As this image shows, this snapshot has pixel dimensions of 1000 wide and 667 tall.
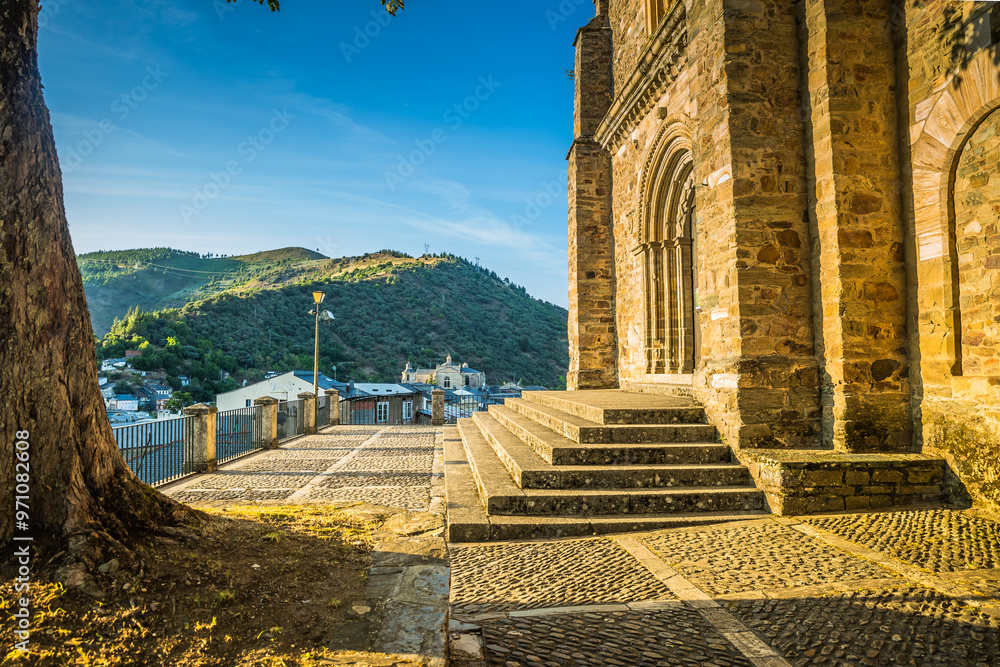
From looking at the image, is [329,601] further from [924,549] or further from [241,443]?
[241,443]

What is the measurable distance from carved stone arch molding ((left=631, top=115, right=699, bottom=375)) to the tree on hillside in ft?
26.9

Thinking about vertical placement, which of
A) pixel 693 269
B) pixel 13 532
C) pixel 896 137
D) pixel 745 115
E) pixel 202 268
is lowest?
pixel 13 532

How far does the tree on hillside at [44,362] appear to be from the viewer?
80.5 inches

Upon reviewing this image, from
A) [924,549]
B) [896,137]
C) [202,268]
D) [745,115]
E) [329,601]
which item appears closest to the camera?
[329,601]

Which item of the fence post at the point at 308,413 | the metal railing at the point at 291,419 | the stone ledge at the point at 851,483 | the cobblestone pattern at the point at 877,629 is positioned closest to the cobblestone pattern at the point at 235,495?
the stone ledge at the point at 851,483

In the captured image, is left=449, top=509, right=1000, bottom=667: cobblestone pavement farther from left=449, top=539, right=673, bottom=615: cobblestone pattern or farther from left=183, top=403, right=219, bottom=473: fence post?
left=183, top=403, right=219, bottom=473: fence post

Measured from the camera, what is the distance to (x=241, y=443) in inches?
419

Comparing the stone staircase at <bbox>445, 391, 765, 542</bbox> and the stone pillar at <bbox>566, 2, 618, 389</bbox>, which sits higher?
the stone pillar at <bbox>566, 2, 618, 389</bbox>

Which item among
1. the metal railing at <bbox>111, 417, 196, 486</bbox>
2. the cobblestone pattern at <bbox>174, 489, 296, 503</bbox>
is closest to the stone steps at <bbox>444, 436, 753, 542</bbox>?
the cobblestone pattern at <bbox>174, 489, 296, 503</bbox>

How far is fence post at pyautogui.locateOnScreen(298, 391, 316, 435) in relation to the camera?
45.6ft

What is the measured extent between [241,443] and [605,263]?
8.11 metres

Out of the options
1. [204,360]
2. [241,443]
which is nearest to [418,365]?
[204,360]

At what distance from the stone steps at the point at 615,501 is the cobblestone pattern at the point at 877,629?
5.76ft

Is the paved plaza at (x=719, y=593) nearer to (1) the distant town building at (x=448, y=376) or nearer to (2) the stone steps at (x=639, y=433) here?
(2) the stone steps at (x=639, y=433)
